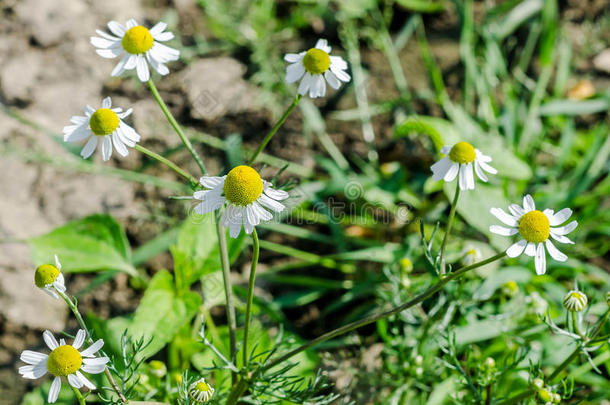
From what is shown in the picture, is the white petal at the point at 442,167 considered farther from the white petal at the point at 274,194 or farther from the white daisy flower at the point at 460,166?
the white petal at the point at 274,194

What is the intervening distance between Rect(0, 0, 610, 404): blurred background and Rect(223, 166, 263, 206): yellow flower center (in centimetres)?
65

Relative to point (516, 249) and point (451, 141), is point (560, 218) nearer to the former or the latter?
point (516, 249)

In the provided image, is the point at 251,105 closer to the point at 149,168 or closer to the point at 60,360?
the point at 149,168

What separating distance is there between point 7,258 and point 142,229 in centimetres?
45

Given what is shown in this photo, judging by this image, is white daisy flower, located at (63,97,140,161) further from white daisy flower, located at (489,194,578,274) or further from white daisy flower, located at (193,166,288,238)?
white daisy flower, located at (489,194,578,274)

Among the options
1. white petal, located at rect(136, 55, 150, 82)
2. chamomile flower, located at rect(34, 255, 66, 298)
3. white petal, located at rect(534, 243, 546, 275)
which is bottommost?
chamomile flower, located at rect(34, 255, 66, 298)

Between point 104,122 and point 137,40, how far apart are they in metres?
0.19

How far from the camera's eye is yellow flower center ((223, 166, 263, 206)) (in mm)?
846

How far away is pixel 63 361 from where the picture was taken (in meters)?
0.88

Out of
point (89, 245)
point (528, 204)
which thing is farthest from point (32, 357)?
point (528, 204)

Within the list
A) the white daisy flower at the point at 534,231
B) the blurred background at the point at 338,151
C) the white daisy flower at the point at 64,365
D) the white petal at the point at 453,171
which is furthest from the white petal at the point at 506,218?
the white daisy flower at the point at 64,365

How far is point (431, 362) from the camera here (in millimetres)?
1457

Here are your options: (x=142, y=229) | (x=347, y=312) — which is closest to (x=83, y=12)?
(x=142, y=229)

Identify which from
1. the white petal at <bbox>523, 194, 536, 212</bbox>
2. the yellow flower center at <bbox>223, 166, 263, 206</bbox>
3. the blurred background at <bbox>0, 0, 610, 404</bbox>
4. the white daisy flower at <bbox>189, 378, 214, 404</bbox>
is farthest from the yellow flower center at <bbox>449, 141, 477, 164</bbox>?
the white daisy flower at <bbox>189, 378, 214, 404</bbox>
